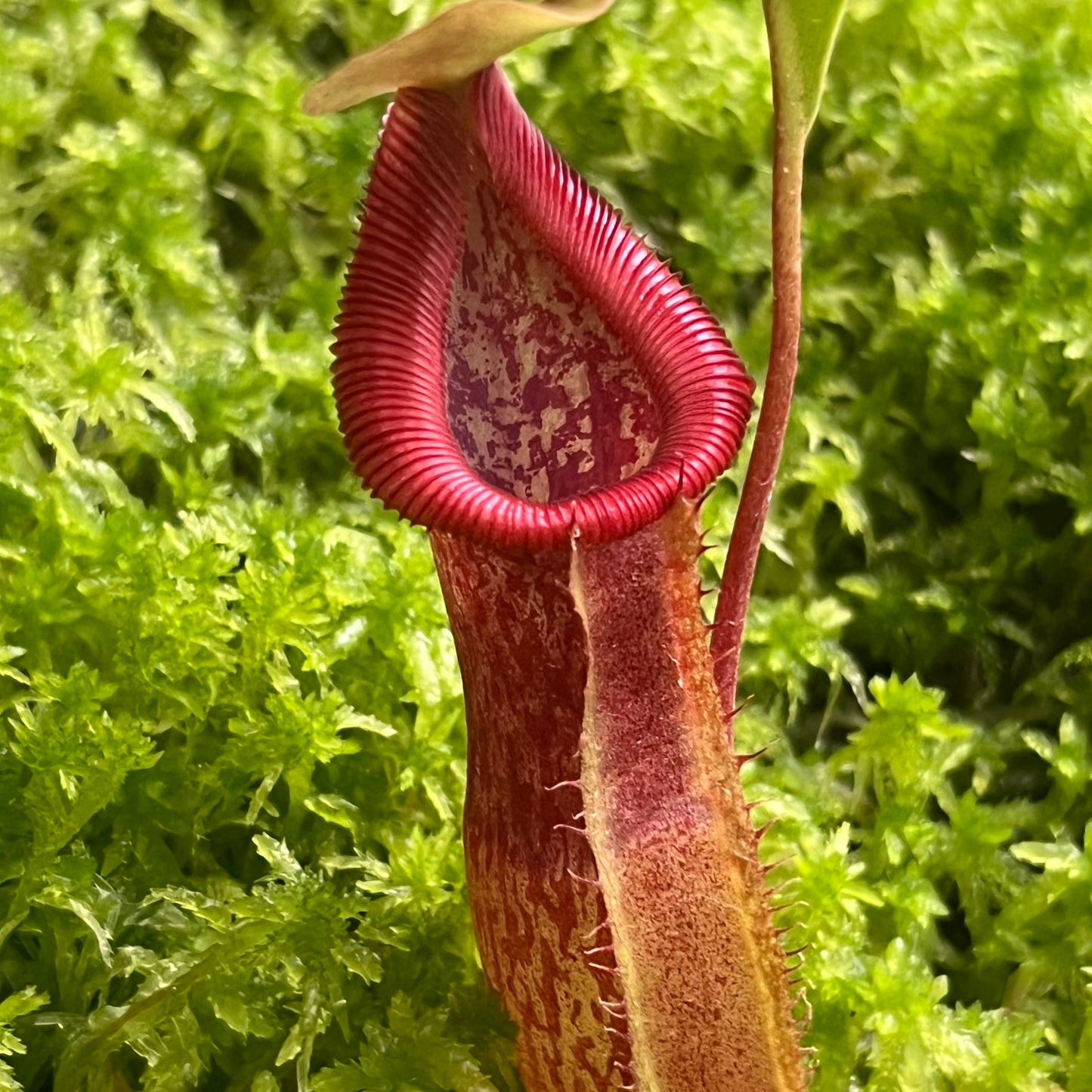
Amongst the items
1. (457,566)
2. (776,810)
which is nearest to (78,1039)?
(457,566)

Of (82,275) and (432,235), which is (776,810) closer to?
(432,235)

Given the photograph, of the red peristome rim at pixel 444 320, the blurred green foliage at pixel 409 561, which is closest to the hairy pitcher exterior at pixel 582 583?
the red peristome rim at pixel 444 320

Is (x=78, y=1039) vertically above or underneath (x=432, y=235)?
underneath

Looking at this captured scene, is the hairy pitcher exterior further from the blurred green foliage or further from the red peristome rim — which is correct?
the blurred green foliage

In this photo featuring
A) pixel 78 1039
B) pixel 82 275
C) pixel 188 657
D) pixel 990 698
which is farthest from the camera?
pixel 990 698

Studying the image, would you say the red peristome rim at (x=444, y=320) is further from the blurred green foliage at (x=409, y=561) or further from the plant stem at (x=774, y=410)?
the blurred green foliage at (x=409, y=561)
